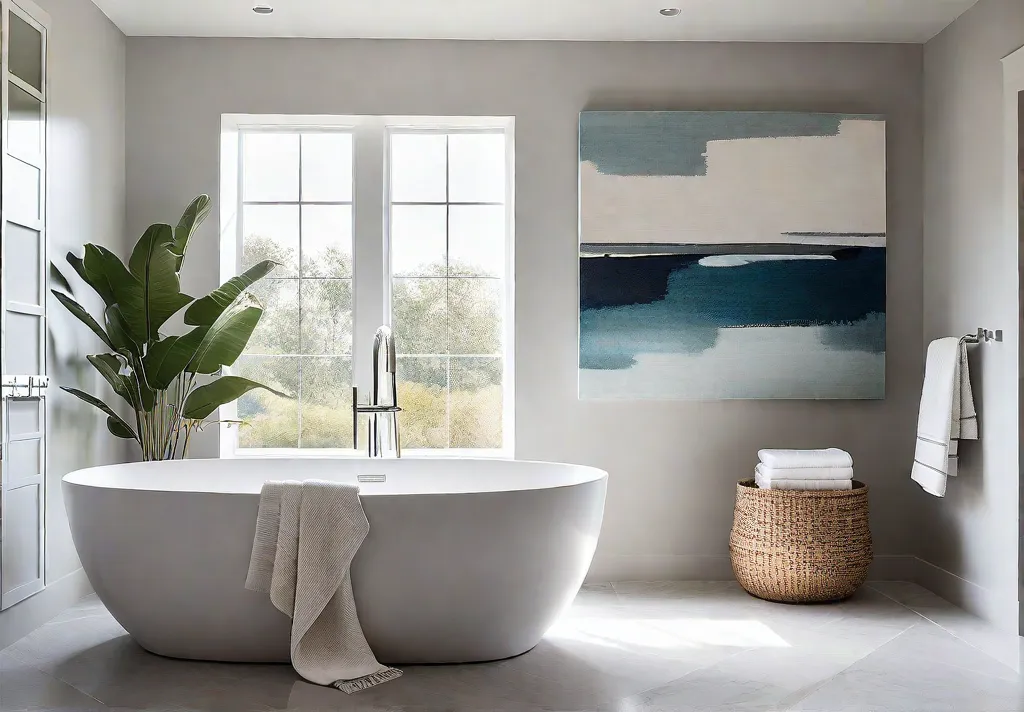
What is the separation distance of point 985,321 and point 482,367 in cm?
206

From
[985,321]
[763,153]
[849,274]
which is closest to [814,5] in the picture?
[763,153]

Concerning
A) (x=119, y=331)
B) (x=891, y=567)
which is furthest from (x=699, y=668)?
(x=119, y=331)

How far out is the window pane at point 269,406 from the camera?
3.91 m

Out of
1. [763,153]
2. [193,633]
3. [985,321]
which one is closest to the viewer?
[193,633]

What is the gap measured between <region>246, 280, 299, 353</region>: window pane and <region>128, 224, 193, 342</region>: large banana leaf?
588 mm

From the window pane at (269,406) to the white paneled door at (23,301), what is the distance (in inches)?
37.6

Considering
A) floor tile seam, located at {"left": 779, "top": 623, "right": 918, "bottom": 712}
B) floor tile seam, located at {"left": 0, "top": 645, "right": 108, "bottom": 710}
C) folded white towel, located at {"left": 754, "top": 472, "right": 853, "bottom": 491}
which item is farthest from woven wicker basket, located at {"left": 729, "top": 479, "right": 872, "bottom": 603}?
floor tile seam, located at {"left": 0, "top": 645, "right": 108, "bottom": 710}

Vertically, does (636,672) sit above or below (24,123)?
below

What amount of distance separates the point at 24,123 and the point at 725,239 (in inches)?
109

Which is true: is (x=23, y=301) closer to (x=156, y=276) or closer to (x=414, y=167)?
(x=156, y=276)

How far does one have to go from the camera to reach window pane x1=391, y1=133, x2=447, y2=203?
395cm

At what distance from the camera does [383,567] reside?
2531mm

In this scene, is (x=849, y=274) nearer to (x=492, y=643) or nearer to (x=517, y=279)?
(x=517, y=279)

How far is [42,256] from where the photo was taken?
3.11 m
